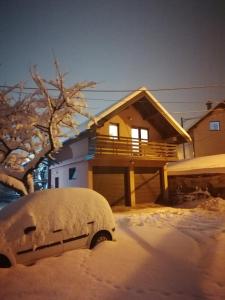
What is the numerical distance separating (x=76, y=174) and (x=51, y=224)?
37.4 feet

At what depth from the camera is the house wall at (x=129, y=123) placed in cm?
1815

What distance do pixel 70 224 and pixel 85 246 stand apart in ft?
2.51

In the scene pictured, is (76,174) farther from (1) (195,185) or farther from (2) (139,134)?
(1) (195,185)

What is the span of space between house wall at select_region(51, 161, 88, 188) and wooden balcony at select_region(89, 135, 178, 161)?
4.43 feet

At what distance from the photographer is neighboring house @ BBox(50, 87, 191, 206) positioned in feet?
53.1

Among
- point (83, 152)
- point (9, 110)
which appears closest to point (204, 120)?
point (83, 152)

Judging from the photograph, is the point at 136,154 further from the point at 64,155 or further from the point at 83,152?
the point at 64,155

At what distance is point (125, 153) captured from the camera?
17156 mm

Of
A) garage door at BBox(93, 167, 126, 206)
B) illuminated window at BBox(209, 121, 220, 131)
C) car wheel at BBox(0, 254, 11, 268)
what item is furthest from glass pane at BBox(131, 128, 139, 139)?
car wheel at BBox(0, 254, 11, 268)

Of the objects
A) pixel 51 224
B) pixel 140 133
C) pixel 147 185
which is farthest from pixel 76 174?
pixel 51 224

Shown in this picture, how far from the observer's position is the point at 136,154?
1819cm

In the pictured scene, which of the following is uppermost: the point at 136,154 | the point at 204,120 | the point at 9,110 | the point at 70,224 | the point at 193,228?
the point at 204,120

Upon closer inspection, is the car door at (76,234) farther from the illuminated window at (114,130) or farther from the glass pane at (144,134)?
the glass pane at (144,134)

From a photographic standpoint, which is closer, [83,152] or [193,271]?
[193,271]
